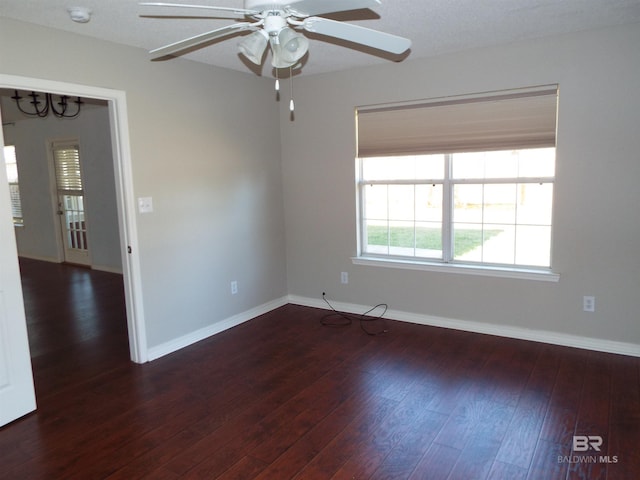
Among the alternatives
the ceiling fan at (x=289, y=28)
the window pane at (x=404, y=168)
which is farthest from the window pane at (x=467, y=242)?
the ceiling fan at (x=289, y=28)

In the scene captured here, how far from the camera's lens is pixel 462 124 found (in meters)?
3.89

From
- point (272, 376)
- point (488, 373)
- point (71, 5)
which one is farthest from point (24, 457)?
point (488, 373)

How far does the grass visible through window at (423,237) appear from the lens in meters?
4.08

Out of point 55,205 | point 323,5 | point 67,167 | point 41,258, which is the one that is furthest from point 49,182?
point 323,5

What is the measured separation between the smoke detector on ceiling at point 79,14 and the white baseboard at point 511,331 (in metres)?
3.24

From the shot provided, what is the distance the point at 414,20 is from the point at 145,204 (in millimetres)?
2331

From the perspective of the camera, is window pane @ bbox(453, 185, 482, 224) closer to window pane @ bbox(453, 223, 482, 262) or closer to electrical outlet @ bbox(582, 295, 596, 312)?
window pane @ bbox(453, 223, 482, 262)

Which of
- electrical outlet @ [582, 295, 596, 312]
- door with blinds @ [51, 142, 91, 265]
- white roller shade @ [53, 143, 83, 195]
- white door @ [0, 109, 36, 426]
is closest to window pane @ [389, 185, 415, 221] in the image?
electrical outlet @ [582, 295, 596, 312]

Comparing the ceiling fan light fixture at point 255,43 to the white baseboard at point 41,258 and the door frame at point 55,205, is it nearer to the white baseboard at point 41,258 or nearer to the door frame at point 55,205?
the door frame at point 55,205

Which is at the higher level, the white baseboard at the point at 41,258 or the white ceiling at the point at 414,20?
the white ceiling at the point at 414,20

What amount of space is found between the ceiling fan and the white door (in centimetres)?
154

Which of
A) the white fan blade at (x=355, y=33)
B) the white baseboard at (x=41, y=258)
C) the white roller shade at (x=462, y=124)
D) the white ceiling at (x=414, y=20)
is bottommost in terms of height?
the white baseboard at (x=41, y=258)

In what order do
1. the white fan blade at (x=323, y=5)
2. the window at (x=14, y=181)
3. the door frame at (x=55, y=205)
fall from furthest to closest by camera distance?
the window at (x=14, y=181)
the door frame at (x=55, y=205)
the white fan blade at (x=323, y=5)

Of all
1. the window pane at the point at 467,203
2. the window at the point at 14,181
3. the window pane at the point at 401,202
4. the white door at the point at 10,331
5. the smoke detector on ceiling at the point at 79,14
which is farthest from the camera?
the window at the point at 14,181
